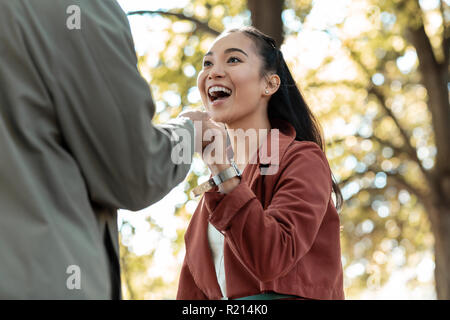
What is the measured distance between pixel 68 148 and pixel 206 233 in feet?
3.90

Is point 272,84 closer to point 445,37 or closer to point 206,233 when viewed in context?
point 206,233

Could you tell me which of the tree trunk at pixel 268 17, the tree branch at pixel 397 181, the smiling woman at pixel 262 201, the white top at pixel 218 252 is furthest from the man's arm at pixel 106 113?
the tree branch at pixel 397 181

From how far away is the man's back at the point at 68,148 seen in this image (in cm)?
164

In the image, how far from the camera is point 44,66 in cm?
177

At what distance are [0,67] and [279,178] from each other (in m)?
1.37

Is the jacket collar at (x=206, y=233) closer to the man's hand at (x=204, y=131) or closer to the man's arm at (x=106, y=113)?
the man's hand at (x=204, y=131)

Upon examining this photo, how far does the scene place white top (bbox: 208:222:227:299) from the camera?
2775mm

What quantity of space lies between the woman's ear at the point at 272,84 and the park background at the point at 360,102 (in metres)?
1.91

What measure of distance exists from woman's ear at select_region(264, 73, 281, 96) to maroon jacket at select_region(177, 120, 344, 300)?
0.23 metres

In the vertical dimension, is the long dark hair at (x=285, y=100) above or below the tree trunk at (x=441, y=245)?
above

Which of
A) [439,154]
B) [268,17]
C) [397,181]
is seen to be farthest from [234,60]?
[397,181]

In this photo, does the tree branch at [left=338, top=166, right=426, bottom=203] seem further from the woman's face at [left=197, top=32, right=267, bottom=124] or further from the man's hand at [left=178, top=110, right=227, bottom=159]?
the man's hand at [left=178, top=110, right=227, bottom=159]

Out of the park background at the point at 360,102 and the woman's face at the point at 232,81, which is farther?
the park background at the point at 360,102
